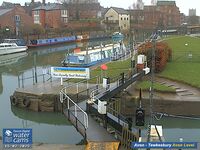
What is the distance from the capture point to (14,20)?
294 feet

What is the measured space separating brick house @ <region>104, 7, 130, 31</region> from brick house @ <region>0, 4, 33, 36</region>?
40.8 meters

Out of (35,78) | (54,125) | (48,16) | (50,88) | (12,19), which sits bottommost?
(54,125)

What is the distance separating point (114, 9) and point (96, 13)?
7198mm

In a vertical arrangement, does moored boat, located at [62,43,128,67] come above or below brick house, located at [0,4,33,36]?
below

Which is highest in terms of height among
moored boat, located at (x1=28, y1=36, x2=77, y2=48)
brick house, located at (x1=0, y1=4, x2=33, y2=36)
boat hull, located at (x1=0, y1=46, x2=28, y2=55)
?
brick house, located at (x1=0, y1=4, x2=33, y2=36)

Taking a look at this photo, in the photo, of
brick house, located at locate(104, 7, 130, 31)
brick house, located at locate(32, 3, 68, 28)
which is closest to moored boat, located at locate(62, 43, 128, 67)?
brick house, located at locate(32, 3, 68, 28)

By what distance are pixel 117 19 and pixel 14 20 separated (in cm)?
5051

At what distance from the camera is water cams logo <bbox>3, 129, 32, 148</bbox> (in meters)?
13.8

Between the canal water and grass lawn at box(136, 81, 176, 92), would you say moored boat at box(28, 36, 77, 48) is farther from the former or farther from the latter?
grass lawn at box(136, 81, 176, 92)

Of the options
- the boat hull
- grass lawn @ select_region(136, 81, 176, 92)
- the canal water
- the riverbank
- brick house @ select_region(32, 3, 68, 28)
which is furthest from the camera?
brick house @ select_region(32, 3, 68, 28)

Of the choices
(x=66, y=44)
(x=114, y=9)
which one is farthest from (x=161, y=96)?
(x=114, y=9)

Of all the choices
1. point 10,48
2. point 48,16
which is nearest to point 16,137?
point 10,48

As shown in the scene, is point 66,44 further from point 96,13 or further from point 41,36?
point 96,13

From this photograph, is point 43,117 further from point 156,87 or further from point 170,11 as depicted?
point 170,11
